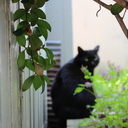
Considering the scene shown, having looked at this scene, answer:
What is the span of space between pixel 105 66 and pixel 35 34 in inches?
72.2

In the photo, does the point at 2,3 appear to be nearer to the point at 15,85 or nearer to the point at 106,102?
the point at 15,85

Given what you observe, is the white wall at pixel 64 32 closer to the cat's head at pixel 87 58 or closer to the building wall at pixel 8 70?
the cat's head at pixel 87 58

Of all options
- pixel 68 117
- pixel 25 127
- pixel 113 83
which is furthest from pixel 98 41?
pixel 25 127

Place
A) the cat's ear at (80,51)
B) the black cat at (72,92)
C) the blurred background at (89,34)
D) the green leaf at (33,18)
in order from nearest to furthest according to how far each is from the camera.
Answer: the green leaf at (33,18) < the black cat at (72,92) < the blurred background at (89,34) < the cat's ear at (80,51)

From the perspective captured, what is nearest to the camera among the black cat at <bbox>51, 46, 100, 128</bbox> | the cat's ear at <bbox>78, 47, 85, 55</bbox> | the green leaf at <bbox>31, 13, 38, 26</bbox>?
the green leaf at <bbox>31, 13, 38, 26</bbox>

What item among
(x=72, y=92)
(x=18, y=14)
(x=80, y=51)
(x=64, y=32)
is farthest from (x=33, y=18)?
(x=64, y=32)

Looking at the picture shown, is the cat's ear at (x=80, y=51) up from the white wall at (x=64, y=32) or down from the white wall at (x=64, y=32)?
down

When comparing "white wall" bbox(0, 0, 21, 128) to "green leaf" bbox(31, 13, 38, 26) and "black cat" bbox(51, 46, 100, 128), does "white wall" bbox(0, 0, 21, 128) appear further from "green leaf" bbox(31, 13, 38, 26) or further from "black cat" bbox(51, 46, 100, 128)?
"black cat" bbox(51, 46, 100, 128)

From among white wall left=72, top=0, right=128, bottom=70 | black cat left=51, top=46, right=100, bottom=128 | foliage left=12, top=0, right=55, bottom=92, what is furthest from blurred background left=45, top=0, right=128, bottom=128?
foliage left=12, top=0, right=55, bottom=92

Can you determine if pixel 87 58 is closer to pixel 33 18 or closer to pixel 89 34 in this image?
pixel 89 34

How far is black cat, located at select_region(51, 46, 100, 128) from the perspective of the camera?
2.17m

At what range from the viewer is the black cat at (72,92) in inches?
85.5

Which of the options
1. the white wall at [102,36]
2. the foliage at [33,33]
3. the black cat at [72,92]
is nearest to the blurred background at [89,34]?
the white wall at [102,36]

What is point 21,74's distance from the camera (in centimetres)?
104
